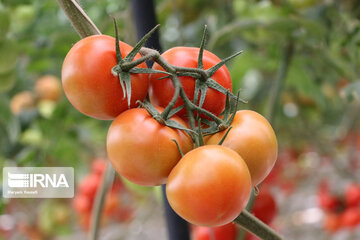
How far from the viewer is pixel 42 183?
0.41 meters

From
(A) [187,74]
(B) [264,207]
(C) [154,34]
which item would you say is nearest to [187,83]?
(A) [187,74]

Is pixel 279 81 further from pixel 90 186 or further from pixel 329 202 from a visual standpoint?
pixel 329 202

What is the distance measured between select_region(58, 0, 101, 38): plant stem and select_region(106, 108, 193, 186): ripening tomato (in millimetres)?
55

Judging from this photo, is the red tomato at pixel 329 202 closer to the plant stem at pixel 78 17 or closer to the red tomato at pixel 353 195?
the red tomato at pixel 353 195

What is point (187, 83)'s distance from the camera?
23cm

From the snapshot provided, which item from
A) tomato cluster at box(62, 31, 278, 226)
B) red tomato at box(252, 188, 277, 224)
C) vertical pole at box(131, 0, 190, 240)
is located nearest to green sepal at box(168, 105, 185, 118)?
tomato cluster at box(62, 31, 278, 226)

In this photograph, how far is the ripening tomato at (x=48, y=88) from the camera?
0.86 metres

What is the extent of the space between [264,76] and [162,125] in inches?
27.3

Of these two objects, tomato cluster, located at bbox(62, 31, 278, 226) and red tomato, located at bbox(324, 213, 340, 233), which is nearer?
tomato cluster, located at bbox(62, 31, 278, 226)

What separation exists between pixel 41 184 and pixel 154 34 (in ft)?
0.62

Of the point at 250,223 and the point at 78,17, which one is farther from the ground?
the point at 78,17

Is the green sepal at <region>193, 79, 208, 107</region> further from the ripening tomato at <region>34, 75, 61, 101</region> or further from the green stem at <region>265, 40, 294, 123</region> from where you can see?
the ripening tomato at <region>34, 75, 61, 101</region>

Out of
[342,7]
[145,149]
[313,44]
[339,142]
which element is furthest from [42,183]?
[339,142]

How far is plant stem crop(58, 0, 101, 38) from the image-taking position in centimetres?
22
